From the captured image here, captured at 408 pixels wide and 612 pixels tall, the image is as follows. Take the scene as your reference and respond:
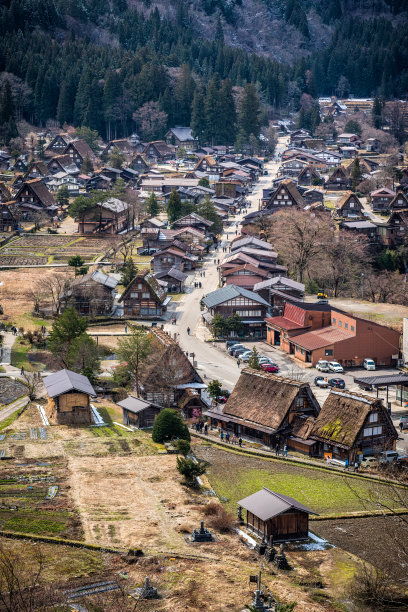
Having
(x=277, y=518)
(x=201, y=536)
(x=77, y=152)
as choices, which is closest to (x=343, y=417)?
(x=277, y=518)

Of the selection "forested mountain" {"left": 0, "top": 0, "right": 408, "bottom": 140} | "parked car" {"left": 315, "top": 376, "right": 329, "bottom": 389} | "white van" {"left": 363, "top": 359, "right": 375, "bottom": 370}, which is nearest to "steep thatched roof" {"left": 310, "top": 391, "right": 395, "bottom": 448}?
"parked car" {"left": 315, "top": 376, "right": 329, "bottom": 389}

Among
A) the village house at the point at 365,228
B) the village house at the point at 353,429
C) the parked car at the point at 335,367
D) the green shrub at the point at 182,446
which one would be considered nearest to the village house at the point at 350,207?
the village house at the point at 365,228

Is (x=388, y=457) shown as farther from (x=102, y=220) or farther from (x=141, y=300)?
(x=102, y=220)

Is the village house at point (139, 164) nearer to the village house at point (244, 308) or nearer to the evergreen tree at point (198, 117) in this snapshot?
the evergreen tree at point (198, 117)

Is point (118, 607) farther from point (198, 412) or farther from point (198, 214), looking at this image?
point (198, 214)

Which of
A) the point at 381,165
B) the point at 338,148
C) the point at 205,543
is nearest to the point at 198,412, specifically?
the point at 205,543

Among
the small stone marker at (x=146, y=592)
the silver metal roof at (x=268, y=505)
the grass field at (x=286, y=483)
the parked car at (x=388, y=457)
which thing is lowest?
the parked car at (x=388, y=457)

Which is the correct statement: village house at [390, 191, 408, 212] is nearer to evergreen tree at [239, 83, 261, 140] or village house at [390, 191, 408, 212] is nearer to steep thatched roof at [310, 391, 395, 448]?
evergreen tree at [239, 83, 261, 140]
